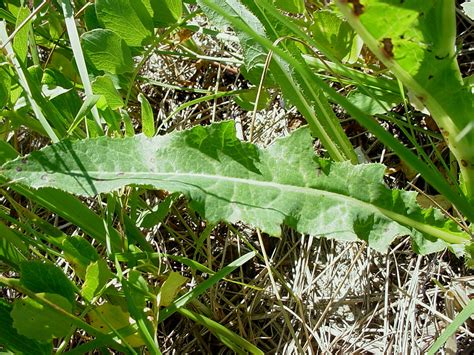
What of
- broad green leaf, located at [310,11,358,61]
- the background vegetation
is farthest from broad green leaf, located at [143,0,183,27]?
broad green leaf, located at [310,11,358,61]

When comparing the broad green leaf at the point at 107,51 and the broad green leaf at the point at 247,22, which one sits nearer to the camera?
the broad green leaf at the point at 247,22

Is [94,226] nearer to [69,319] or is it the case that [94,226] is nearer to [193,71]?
[69,319]

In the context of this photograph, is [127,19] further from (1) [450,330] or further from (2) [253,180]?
(1) [450,330]

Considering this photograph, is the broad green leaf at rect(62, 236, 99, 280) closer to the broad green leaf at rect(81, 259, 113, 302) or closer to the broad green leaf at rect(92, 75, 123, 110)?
the broad green leaf at rect(81, 259, 113, 302)

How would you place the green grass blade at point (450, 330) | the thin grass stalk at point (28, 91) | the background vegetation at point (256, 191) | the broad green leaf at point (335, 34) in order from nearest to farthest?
the green grass blade at point (450, 330), the background vegetation at point (256, 191), the thin grass stalk at point (28, 91), the broad green leaf at point (335, 34)

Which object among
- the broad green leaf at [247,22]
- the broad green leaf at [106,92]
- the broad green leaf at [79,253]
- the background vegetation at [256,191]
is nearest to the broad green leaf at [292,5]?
the background vegetation at [256,191]

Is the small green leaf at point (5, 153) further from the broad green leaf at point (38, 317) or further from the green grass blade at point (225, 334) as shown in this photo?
the green grass blade at point (225, 334)

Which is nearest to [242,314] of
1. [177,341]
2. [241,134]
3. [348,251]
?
[177,341]
